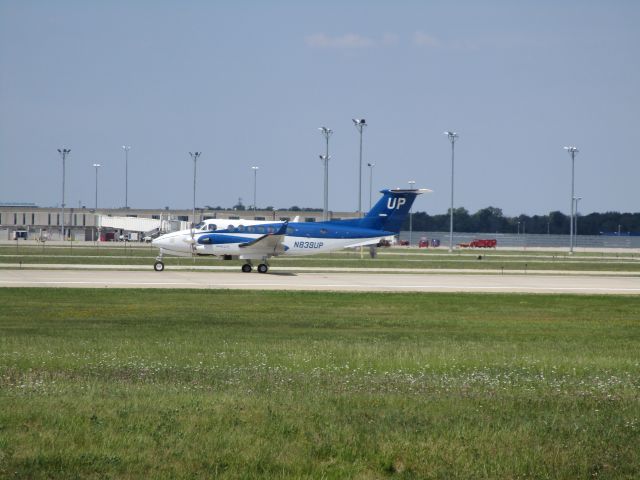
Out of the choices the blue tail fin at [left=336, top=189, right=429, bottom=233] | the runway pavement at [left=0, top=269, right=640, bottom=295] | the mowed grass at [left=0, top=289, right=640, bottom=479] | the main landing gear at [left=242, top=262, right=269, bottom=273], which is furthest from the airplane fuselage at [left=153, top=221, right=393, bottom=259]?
the mowed grass at [left=0, top=289, right=640, bottom=479]

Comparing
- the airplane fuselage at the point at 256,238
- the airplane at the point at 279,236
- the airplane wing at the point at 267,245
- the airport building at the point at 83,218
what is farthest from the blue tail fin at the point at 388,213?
the airport building at the point at 83,218

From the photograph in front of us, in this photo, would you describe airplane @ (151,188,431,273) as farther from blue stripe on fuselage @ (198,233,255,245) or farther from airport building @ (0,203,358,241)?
airport building @ (0,203,358,241)

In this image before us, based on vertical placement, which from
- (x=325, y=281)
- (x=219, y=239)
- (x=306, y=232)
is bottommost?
(x=325, y=281)

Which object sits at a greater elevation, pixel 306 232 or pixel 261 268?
pixel 306 232

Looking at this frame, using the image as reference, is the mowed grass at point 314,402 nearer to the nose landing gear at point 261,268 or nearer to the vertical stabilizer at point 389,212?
the nose landing gear at point 261,268

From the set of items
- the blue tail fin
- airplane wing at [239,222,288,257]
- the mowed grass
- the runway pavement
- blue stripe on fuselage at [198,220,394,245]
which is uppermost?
the blue tail fin

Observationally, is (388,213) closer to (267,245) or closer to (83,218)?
(267,245)

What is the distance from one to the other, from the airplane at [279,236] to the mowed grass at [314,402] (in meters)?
33.2

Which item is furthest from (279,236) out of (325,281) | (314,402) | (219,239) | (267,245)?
(314,402)

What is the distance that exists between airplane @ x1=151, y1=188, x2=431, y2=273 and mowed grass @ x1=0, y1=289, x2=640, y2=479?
33.2 m

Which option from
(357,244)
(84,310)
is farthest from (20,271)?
(84,310)

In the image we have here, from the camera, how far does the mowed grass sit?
425 inches

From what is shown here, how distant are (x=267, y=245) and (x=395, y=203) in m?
9.37

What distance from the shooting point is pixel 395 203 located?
63.6 meters
